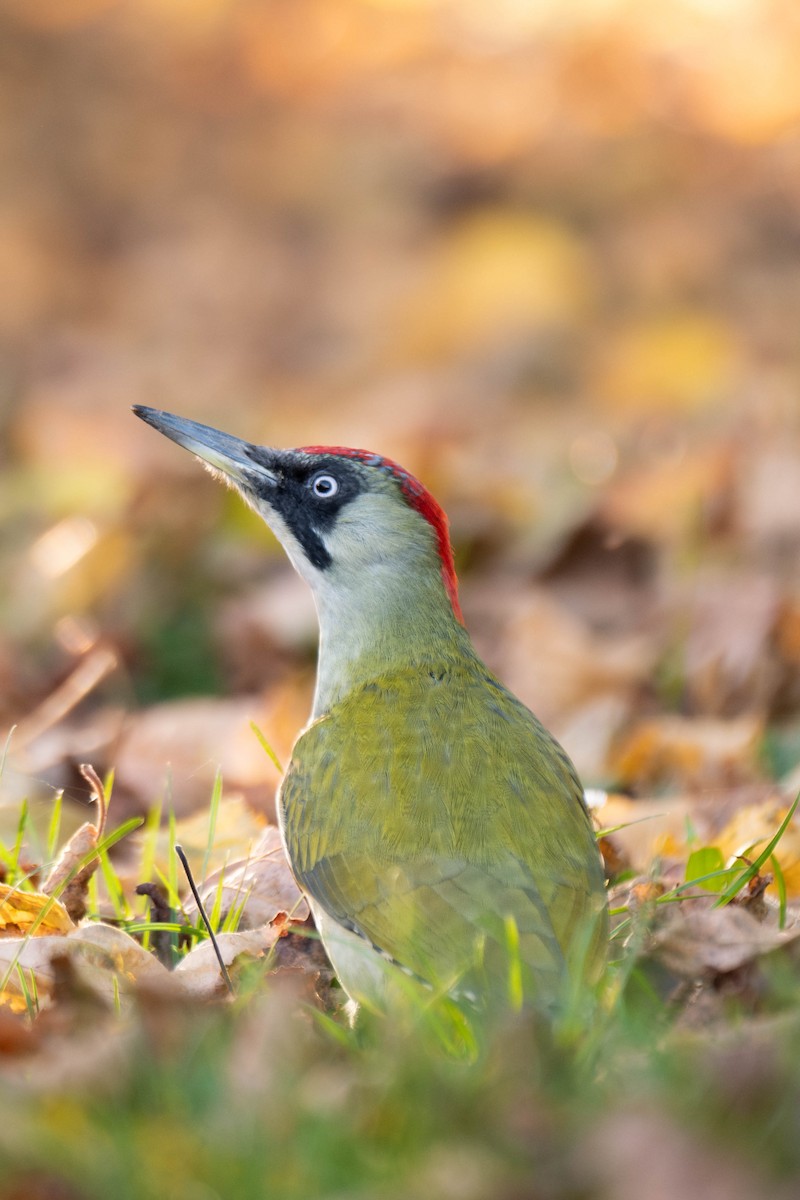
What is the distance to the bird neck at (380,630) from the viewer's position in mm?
3822

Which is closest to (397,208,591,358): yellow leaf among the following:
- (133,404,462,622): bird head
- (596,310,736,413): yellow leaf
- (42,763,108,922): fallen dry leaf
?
(596,310,736,413): yellow leaf

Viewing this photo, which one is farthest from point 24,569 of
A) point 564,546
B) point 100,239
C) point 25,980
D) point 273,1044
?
point 100,239

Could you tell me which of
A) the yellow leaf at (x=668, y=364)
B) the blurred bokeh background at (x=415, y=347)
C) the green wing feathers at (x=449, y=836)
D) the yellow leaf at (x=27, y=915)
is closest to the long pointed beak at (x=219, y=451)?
the green wing feathers at (x=449, y=836)

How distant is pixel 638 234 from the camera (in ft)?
36.1

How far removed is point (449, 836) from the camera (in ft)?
10.1

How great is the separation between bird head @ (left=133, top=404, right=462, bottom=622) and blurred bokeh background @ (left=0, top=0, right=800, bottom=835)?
78cm

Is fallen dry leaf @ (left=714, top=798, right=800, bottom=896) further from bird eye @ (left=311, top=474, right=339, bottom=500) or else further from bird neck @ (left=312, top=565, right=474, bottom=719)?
bird eye @ (left=311, top=474, right=339, bottom=500)

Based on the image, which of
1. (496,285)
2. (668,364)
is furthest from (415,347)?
(668,364)

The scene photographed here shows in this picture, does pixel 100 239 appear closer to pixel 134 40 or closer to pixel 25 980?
pixel 134 40

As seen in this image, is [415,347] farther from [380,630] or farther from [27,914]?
[27,914]

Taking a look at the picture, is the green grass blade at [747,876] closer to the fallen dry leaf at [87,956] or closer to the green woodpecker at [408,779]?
the green woodpecker at [408,779]

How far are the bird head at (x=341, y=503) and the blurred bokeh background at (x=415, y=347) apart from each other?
777 mm

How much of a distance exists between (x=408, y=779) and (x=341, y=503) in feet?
3.22

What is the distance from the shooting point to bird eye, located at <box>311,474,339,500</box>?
4027 millimetres
